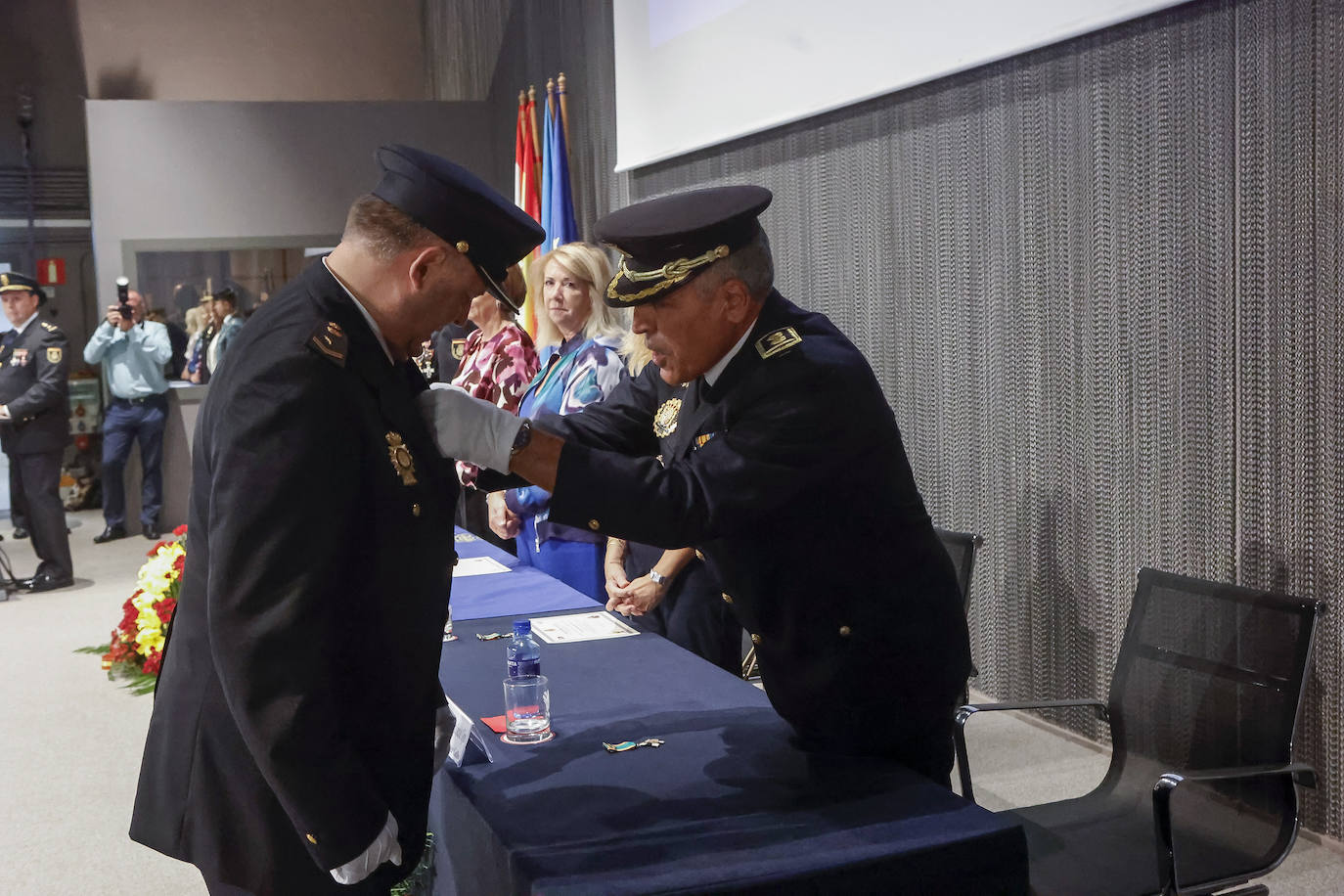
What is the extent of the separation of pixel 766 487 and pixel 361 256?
1.95 feet

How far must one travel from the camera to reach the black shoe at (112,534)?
874 centimetres

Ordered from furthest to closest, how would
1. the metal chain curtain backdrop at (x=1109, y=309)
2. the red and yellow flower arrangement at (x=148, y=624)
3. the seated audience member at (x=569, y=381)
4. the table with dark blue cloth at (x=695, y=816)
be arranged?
the red and yellow flower arrangement at (x=148, y=624) → the seated audience member at (x=569, y=381) → the metal chain curtain backdrop at (x=1109, y=309) → the table with dark blue cloth at (x=695, y=816)

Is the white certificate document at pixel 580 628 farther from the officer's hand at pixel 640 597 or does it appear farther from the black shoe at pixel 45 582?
the black shoe at pixel 45 582

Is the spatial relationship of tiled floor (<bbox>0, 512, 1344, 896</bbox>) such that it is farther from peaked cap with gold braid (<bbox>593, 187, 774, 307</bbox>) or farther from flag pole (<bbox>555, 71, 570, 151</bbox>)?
flag pole (<bbox>555, 71, 570, 151</bbox>)

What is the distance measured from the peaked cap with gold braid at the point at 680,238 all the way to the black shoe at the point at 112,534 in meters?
8.24

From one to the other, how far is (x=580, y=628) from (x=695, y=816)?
113cm

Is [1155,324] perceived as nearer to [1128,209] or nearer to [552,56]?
[1128,209]

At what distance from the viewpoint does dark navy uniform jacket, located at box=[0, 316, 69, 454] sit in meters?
6.66

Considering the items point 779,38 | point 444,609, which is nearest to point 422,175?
point 444,609

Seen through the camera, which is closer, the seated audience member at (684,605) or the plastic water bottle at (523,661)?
the plastic water bottle at (523,661)

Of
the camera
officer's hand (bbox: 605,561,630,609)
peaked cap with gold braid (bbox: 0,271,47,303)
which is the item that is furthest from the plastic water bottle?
the camera

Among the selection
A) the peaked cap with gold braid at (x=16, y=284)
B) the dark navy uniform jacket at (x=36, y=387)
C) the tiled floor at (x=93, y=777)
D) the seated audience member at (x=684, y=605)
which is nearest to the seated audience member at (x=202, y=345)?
the peaked cap with gold braid at (x=16, y=284)

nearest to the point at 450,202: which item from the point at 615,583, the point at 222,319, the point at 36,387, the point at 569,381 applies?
the point at 615,583

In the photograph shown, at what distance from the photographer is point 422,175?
140cm
